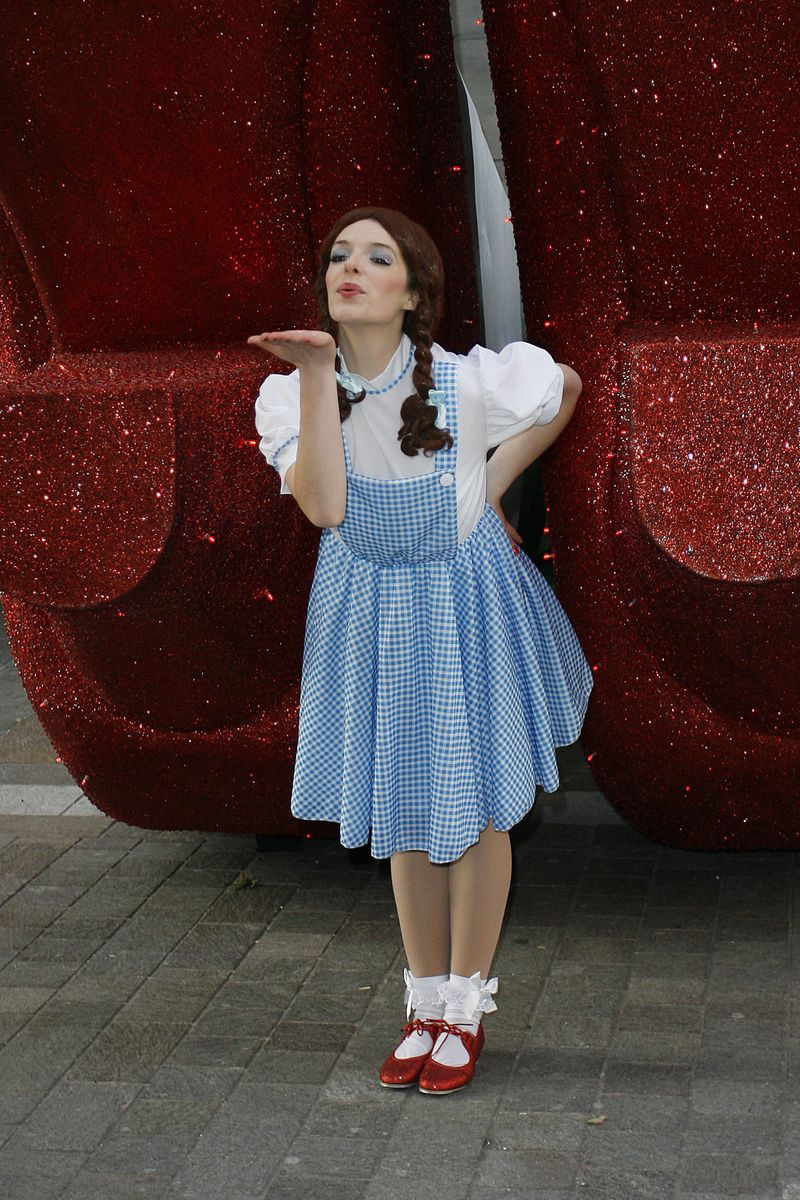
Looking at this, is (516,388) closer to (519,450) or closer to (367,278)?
(519,450)

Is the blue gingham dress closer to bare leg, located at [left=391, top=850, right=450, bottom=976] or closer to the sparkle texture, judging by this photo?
bare leg, located at [left=391, top=850, right=450, bottom=976]

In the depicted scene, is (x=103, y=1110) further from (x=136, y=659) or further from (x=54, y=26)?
(x=54, y=26)

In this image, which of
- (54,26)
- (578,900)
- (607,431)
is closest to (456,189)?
(607,431)

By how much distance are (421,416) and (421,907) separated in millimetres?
909

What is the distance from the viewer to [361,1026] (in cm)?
325

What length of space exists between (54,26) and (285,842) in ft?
6.48

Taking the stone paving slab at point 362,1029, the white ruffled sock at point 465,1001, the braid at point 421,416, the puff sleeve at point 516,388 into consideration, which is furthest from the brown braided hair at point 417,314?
the stone paving slab at point 362,1029

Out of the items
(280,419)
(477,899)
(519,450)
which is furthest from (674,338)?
(477,899)

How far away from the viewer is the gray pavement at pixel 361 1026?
8.99 ft

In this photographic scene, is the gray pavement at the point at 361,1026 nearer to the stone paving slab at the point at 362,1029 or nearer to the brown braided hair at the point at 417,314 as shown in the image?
the stone paving slab at the point at 362,1029

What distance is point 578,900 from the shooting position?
378cm

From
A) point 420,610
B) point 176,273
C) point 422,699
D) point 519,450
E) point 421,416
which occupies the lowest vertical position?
point 422,699

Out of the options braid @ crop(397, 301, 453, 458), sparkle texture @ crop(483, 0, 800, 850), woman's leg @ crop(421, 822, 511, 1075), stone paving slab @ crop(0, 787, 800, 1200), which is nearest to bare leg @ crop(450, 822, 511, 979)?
woman's leg @ crop(421, 822, 511, 1075)

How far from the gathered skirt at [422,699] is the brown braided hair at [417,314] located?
229 mm
